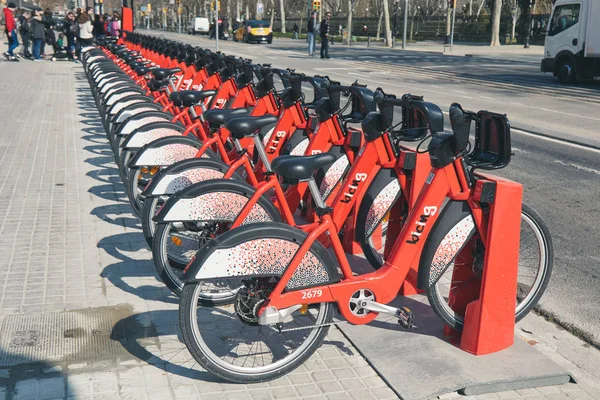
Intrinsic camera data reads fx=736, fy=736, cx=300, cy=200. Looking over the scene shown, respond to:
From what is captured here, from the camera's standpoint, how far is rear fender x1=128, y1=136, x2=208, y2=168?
5625mm

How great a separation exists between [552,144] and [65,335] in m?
9.21

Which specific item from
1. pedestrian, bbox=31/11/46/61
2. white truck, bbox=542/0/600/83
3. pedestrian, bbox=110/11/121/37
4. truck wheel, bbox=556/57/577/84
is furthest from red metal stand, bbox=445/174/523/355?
pedestrian, bbox=110/11/121/37

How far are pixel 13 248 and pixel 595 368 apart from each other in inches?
167

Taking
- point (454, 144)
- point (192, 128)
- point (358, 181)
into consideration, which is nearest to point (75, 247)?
point (192, 128)

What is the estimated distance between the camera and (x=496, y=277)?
12.6ft

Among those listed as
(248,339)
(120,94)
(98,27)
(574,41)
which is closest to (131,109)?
(120,94)

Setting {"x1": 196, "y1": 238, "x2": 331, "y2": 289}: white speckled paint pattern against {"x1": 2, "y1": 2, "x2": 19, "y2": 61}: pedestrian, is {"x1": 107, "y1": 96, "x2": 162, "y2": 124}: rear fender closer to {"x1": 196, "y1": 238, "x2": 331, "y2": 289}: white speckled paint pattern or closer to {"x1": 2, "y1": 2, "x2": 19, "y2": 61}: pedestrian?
{"x1": 196, "y1": 238, "x2": 331, "y2": 289}: white speckled paint pattern

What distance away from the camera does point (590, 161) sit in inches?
394

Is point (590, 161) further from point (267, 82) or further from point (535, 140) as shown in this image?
point (267, 82)

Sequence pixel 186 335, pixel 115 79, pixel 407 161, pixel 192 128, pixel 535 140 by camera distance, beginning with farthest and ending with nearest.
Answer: pixel 535 140
pixel 115 79
pixel 192 128
pixel 407 161
pixel 186 335

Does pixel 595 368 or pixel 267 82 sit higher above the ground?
pixel 267 82

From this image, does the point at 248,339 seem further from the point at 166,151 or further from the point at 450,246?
the point at 166,151

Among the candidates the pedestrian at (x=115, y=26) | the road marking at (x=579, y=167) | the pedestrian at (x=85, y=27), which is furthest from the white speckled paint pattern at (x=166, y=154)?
the pedestrian at (x=115, y=26)

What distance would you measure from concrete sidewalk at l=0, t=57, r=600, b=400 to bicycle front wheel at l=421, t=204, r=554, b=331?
334 millimetres
